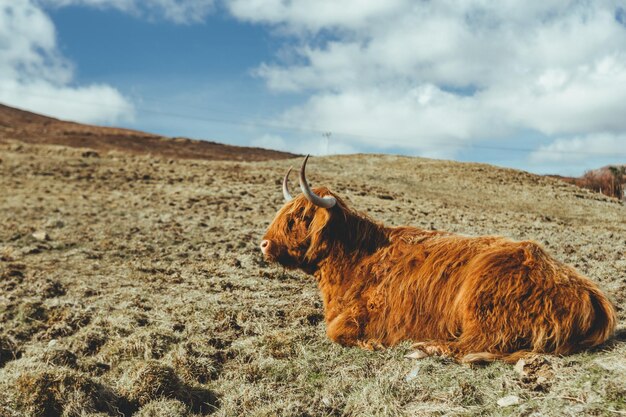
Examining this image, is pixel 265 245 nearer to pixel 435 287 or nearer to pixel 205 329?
pixel 205 329

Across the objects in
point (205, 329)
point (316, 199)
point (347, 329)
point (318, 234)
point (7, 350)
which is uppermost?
point (316, 199)

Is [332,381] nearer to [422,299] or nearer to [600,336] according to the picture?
[422,299]

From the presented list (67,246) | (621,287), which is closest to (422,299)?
(621,287)

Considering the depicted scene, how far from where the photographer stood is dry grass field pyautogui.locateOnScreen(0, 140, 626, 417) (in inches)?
151

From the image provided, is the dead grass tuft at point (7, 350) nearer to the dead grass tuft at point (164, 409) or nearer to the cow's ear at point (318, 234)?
the dead grass tuft at point (164, 409)

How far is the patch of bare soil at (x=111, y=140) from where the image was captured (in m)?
43.6

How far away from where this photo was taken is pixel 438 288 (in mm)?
4598

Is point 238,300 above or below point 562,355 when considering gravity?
below

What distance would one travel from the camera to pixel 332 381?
4.39m

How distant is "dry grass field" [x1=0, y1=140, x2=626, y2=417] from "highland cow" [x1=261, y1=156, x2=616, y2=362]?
0.60 feet

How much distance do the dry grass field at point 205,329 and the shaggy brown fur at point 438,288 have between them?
179 mm

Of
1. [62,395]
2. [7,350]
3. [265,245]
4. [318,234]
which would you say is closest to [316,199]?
[318,234]

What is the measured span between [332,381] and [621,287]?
189 inches

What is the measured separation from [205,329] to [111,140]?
4661 cm
